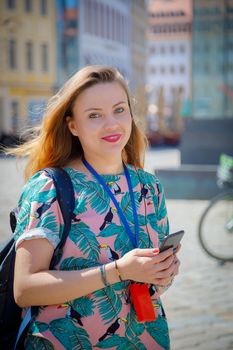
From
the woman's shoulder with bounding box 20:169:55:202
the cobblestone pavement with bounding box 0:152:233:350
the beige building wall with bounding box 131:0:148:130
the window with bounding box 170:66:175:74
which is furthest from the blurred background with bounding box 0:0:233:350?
the window with bounding box 170:66:175:74

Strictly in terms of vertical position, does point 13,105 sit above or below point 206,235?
below

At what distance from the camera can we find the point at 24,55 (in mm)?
45375

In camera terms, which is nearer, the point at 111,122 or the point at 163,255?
the point at 163,255

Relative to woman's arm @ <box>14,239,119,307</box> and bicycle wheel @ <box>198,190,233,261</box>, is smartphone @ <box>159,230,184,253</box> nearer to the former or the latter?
woman's arm @ <box>14,239,119,307</box>

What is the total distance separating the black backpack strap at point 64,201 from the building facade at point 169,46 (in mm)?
121215

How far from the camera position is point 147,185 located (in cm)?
210

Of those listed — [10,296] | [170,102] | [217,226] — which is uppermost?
[10,296]

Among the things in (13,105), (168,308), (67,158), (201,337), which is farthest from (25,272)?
(13,105)

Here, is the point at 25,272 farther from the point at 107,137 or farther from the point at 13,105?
the point at 13,105

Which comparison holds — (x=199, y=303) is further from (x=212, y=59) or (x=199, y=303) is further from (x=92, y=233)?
(x=212, y=59)

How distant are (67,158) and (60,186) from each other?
193mm

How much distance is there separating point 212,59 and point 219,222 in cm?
802

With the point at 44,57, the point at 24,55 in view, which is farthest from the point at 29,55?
the point at 44,57

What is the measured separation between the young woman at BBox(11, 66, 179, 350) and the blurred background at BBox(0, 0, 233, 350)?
13.7 inches
